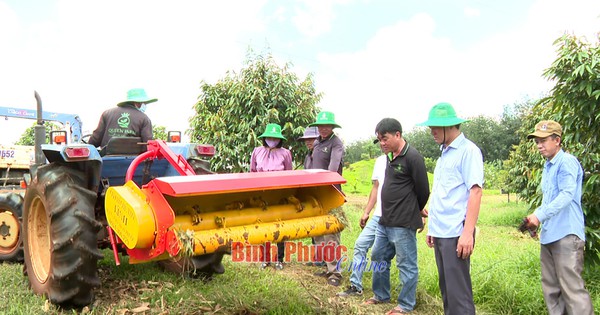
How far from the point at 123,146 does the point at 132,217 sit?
4.67 feet

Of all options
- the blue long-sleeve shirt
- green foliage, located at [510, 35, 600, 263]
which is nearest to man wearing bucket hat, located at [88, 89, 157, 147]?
the blue long-sleeve shirt

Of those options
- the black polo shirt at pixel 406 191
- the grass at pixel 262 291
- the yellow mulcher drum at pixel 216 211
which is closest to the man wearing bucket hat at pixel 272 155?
the grass at pixel 262 291

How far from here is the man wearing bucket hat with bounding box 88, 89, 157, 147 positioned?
471 cm

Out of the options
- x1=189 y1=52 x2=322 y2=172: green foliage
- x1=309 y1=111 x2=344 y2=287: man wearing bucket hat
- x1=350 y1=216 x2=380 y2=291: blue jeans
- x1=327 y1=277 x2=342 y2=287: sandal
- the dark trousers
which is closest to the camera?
the dark trousers

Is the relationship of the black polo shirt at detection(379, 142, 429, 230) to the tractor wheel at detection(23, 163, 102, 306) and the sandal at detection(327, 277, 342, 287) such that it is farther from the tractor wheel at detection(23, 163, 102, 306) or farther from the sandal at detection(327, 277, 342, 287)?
the tractor wheel at detection(23, 163, 102, 306)

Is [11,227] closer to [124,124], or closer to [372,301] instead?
[124,124]

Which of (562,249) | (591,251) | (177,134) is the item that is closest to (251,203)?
(177,134)

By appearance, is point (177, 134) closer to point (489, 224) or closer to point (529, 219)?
point (529, 219)

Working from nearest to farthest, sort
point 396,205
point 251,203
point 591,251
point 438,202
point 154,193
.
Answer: point 154,193
point 438,202
point 251,203
point 396,205
point 591,251

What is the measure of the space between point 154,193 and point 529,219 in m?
2.70

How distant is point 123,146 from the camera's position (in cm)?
438

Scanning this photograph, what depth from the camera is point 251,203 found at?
3711 millimetres

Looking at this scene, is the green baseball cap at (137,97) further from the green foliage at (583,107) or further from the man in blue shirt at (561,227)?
the green foliage at (583,107)

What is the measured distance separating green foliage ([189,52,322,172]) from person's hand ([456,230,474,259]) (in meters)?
4.54
